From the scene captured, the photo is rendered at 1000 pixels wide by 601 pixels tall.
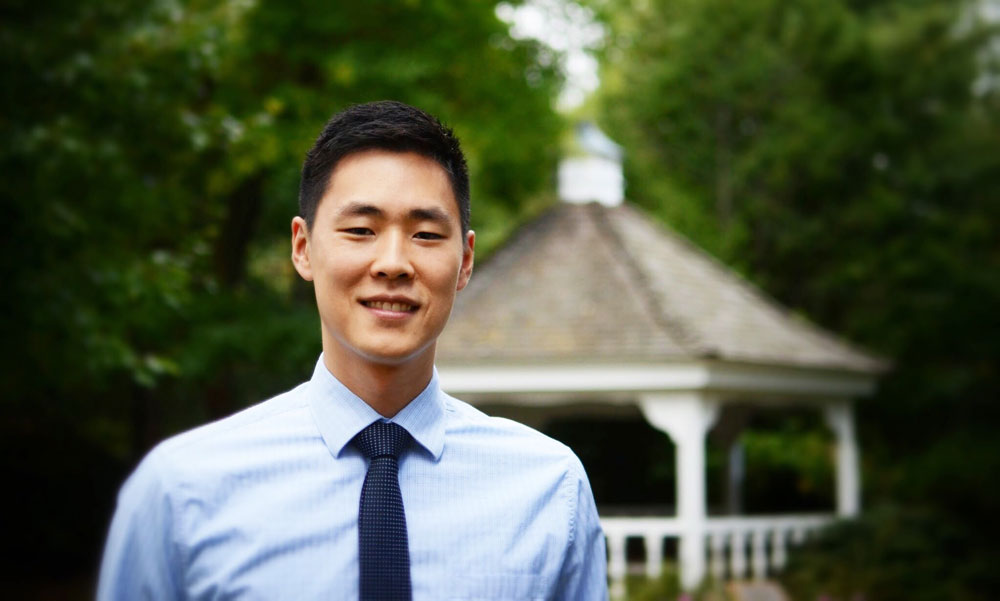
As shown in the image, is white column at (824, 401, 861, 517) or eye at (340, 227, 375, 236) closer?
eye at (340, 227, 375, 236)

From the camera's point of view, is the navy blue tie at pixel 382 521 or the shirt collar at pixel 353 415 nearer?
the navy blue tie at pixel 382 521

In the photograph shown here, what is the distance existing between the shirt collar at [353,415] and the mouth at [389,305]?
0.16 meters

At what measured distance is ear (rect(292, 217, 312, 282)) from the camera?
2436mm

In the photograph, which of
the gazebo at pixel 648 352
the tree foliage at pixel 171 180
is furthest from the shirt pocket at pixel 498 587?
the gazebo at pixel 648 352

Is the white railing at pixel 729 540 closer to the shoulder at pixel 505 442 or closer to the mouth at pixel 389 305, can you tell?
the shoulder at pixel 505 442

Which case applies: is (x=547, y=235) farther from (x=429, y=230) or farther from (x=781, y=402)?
(x=429, y=230)

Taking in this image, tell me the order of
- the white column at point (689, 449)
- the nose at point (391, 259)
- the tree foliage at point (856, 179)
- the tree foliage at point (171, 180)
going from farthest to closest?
the tree foliage at point (856, 179) < the white column at point (689, 449) < the tree foliage at point (171, 180) < the nose at point (391, 259)

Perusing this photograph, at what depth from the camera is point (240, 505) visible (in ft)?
7.36

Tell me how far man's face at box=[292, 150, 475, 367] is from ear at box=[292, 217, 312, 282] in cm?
9

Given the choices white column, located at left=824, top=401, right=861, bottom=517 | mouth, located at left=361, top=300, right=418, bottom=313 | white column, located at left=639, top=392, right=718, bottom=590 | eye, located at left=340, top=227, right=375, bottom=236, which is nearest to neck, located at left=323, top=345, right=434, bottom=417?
mouth, located at left=361, top=300, right=418, bottom=313

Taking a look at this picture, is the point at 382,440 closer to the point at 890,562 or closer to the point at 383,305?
the point at 383,305

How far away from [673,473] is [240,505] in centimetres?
1714

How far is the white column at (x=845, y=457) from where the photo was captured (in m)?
15.6

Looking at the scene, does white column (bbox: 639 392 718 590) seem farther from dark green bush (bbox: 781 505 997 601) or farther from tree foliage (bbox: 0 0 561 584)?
tree foliage (bbox: 0 0 561 584)
